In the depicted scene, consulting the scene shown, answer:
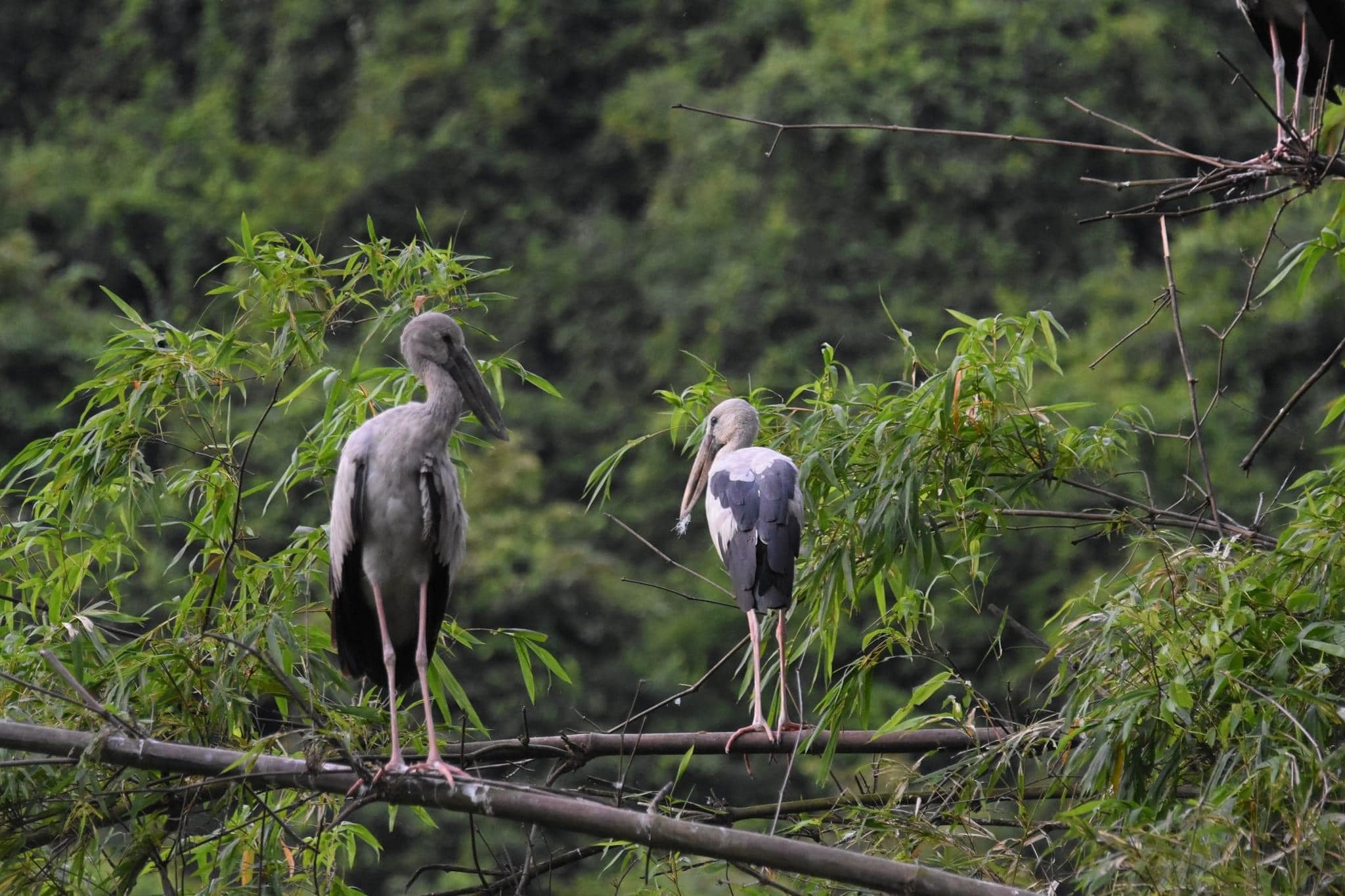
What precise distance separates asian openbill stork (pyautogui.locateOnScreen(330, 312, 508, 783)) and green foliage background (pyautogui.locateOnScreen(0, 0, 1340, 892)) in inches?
222

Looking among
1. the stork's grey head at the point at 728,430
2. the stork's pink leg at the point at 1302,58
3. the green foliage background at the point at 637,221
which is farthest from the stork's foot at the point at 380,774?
the green foliage background at the point at 637,221

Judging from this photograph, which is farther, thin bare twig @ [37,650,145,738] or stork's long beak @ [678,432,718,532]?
stork's long beak @ [678,432,718,532]

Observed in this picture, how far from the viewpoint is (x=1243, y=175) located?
10.4 ft

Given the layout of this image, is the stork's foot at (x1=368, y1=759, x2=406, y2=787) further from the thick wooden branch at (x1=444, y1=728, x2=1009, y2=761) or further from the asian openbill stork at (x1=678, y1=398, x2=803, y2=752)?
the asian openbill stork at (x1=678, y1=398, x2=803, y2=752)

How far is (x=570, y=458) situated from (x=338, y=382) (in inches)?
527

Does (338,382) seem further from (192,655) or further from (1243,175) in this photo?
(1243,175)

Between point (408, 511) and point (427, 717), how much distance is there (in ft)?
1.68

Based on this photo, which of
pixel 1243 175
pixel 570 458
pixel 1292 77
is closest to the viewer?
pixel 1243 175

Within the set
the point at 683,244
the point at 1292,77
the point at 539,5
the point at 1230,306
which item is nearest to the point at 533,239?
the point at 683,244

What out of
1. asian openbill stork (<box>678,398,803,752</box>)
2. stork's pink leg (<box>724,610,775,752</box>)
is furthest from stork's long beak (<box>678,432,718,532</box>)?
stork's pink leg (<box>724,610,775,752</box>)

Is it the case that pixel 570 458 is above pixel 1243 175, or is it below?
below

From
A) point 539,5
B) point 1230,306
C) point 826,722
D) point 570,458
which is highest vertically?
point 826,722

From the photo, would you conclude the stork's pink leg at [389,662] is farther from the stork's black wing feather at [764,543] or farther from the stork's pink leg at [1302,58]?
the stork's pink leg at [1302,58]

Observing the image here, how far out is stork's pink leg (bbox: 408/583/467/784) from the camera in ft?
12.1
